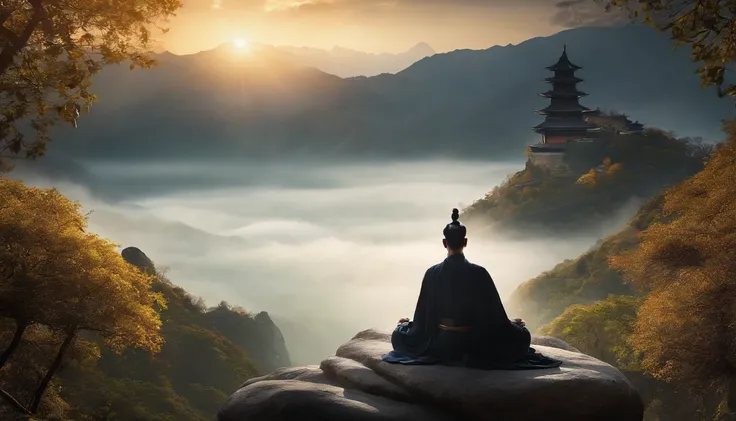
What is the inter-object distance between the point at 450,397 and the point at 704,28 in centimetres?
446

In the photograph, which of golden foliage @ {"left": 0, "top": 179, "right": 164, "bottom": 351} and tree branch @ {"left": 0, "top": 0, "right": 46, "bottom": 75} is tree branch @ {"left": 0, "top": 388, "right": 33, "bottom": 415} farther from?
tree branch @ {"left": 0, "top": 0, "right": 46, "bottom": 75}

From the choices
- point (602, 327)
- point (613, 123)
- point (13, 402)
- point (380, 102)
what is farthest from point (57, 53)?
point (380, 102)

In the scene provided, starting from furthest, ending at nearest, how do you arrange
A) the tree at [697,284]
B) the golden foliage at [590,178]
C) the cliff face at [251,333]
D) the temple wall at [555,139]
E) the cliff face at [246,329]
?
the temple wall at [555,139], the golden foliage at [590,178], the cliff face at [251,333], the cliff face at [246,329], the tree at [697,284]

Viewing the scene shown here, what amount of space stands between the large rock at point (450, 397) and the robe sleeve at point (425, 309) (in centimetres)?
52

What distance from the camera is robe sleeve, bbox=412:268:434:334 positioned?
793 cm

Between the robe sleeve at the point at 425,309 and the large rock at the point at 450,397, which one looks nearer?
the large rock at the point at 450,397

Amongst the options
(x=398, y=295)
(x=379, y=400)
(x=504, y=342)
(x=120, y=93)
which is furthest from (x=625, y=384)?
(x=120, y=93)

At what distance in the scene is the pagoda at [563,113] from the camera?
57594 millimetres

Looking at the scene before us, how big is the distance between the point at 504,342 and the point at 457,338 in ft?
1.72

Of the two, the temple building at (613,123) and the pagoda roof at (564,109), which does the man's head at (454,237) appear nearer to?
the pagoda roof at (564,109)

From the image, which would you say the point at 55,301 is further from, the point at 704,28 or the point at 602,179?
the point at 602,179

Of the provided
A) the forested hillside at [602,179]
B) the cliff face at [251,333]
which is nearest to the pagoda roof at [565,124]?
the forested hillside at [602,179]

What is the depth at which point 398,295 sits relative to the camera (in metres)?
108

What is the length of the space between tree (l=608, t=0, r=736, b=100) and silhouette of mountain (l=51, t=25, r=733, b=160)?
126 meters
